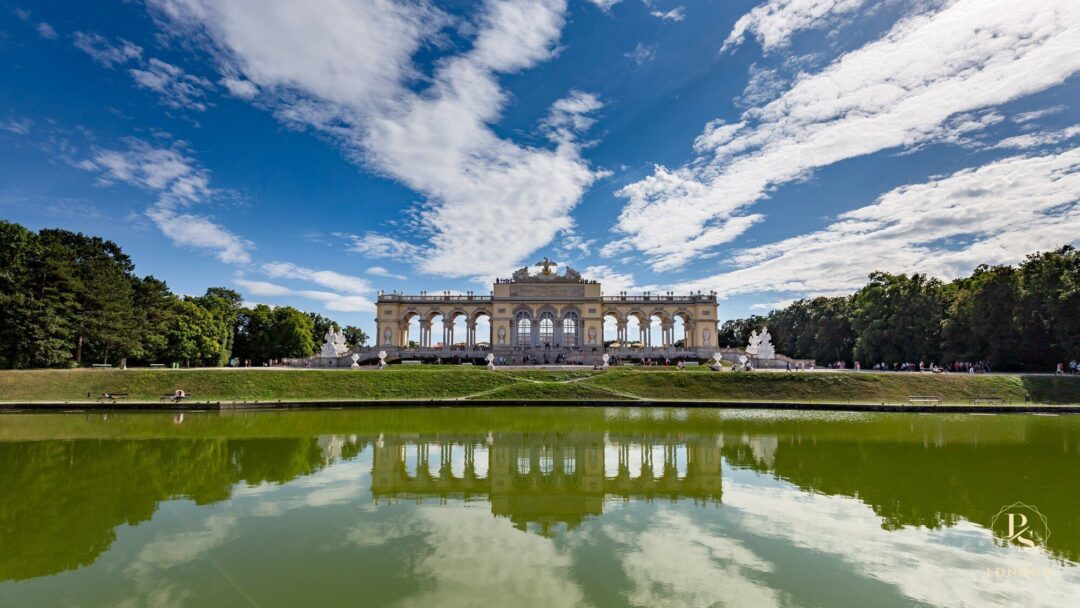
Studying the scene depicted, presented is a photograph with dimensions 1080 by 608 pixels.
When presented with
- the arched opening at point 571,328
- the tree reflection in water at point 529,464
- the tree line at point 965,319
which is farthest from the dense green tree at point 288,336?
the tree line at point 965,319

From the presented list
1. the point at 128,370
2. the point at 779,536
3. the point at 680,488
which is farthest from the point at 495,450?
the point at 128,370

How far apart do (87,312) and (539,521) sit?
4057cm

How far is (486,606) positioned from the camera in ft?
20.1

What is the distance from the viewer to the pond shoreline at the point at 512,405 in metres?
26.9

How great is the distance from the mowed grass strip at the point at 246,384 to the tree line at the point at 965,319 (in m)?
32.1

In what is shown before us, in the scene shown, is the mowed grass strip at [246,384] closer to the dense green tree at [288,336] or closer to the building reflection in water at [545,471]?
the building reflection in water at [545,471]

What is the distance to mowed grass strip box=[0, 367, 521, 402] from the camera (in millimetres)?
31078

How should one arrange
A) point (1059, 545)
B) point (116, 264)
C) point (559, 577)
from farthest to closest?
point (116, 264)
point (1059, 545)
point (559, 577)

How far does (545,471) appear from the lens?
1308 centimetres

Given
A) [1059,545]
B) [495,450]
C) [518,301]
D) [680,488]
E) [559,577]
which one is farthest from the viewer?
[518,301]

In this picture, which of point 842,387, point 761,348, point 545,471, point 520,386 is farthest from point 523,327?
point 545,471

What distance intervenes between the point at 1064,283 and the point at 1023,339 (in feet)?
15.4

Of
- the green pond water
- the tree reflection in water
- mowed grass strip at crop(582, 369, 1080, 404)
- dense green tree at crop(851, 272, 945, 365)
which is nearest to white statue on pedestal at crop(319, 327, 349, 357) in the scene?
the tree reflection in water

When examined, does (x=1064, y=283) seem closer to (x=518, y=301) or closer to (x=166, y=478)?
(x=518, y=301)
